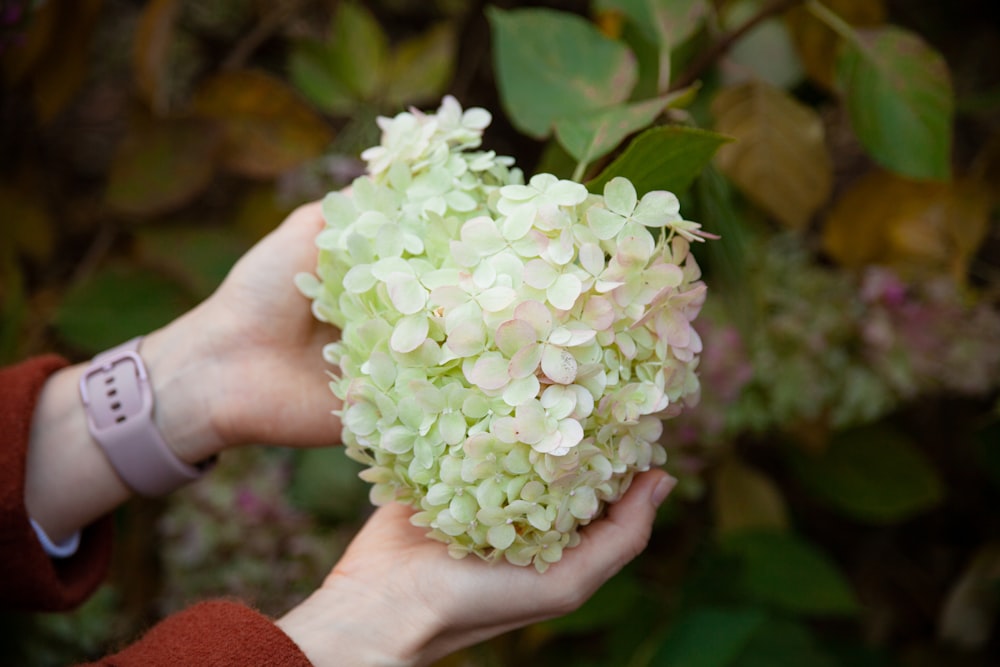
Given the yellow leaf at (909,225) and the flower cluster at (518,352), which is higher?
the flower cluster at (518,352)

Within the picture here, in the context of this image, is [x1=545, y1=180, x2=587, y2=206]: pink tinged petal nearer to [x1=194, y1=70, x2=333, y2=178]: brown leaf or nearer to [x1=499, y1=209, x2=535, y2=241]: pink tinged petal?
[x1=499, y1=209, x2=535, y2=241]: pink tinged petal

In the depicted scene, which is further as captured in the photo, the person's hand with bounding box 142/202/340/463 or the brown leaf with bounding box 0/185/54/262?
the brown leaf with bounding box 0/185/54/262

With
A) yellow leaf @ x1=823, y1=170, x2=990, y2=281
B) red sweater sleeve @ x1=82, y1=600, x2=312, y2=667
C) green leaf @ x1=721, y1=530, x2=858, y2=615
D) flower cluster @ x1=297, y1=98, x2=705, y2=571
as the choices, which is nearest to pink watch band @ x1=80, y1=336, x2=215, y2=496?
red sweater sleeve @ x1=82, y1=600, x2=312, y2=667

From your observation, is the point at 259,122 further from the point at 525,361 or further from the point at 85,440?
the point at 525,361

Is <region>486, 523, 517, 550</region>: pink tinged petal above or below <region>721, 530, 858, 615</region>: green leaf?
above

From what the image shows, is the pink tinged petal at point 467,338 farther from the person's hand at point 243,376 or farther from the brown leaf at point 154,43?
the brown leaf at point 154,43

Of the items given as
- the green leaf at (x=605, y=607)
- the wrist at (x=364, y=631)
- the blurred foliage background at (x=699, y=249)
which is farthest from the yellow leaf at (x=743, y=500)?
the wrist at (x=364, y=631)
